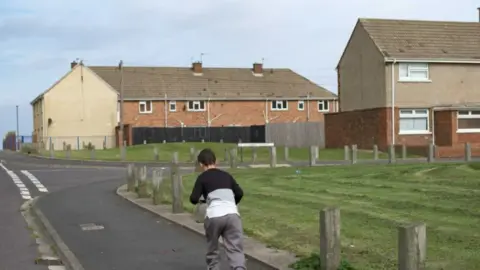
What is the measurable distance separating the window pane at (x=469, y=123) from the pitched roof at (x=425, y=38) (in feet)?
13.8

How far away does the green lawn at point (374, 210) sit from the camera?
881 cm

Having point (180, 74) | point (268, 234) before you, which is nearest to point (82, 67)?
point (180, 74)

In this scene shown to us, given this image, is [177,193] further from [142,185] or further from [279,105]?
[279,105]

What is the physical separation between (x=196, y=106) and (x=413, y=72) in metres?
27.9

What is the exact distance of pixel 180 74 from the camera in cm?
6931

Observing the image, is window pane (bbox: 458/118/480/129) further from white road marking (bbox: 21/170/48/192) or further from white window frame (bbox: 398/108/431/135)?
white road marking (bbox: 21/170/48/192)

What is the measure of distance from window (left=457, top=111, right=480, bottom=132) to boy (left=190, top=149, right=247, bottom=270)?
114ft

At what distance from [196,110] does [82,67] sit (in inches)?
441

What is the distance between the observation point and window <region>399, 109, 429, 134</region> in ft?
135

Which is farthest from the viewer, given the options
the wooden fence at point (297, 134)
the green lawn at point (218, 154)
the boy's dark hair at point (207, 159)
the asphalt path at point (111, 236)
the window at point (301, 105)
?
the window at point (301, 105)

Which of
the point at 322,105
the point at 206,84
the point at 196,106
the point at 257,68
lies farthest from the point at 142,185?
the point at 257,68

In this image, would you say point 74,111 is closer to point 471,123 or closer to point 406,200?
point 471,123

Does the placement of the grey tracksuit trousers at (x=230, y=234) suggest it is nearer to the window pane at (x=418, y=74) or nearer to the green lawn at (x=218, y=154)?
the green lawn at (x=218, y=154)

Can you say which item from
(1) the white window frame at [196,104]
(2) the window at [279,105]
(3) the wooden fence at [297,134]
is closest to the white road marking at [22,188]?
(3) the wooden fence at [297,134]
